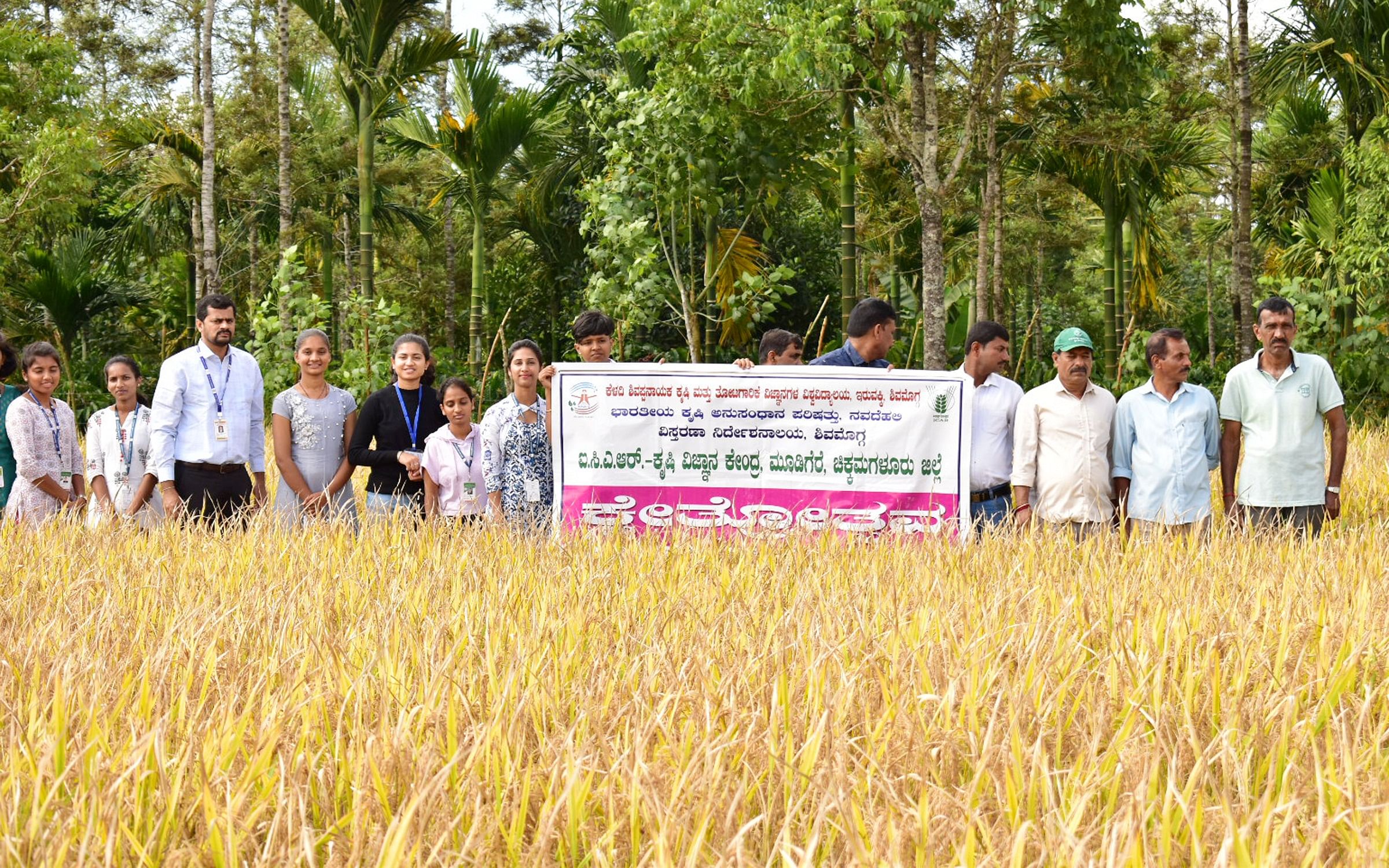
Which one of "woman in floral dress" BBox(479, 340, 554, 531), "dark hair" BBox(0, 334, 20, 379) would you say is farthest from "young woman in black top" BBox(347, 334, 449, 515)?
"dark hair" BBox(0, 334, 20, 379)

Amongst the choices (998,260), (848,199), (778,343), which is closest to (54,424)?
(778,343)

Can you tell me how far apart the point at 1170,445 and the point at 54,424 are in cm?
510

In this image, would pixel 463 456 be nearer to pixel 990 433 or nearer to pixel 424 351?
pixel 424 351

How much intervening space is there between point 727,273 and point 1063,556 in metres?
12.1

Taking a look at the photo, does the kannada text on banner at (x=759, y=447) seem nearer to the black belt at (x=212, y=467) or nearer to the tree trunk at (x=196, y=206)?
the black belt at (x=212, y=467)

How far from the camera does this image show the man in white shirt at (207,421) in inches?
228

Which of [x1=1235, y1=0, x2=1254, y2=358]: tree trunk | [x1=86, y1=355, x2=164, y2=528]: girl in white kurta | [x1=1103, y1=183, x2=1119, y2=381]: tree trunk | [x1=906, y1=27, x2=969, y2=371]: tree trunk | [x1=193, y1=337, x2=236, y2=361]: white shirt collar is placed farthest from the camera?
[x1=1103, y1=183, x2=1119, y2=381]: tree trunk

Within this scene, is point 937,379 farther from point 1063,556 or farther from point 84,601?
point 84,601

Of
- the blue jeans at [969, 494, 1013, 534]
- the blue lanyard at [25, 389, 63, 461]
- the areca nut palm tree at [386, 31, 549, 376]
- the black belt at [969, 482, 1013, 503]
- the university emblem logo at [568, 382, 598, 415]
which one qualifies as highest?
the areca nut palm tree at [386, 31, 549, 376]

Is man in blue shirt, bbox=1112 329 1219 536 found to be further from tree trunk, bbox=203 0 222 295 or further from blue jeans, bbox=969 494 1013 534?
tree trunk, bbox=203 0 222 295

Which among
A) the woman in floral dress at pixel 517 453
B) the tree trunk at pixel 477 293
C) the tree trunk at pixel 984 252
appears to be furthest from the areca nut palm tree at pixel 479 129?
the woman in floral dress at pixel 517 453

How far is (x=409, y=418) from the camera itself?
19.6ft

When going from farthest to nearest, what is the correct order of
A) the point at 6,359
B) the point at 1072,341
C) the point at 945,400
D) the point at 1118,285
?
the point at 1118,285
the point at 6,359
the point at 945,400
the point at 1072,341

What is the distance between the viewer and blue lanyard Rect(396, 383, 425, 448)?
596 cm
